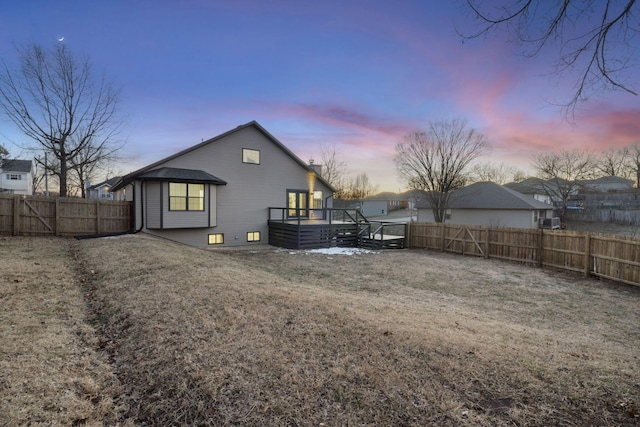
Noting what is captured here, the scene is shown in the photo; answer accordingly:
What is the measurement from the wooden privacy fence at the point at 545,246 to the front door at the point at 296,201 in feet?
21.4

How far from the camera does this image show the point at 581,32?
3.03 metres

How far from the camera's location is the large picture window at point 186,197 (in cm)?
1556

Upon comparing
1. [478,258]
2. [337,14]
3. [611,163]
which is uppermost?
[611,163]

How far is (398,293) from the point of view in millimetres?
8359

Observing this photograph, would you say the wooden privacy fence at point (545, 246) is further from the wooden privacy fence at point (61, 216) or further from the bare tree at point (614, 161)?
the bare tree at point (614, 161)

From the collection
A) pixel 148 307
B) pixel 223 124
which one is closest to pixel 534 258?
pixel 148 307

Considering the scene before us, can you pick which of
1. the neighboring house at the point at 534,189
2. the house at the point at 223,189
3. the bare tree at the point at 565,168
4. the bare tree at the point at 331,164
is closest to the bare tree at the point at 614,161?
the bare tree at the point at 565,168

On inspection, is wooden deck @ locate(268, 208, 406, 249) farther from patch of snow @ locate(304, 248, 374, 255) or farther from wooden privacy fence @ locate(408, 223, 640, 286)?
wooden privacy fence @ locate(408, 223, 640, 286)

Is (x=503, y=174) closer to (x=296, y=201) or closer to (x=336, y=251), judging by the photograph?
(x=296, y=201)

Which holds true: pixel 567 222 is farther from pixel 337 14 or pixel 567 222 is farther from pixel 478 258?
pixel 337 14

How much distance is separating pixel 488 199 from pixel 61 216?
96.9 feet

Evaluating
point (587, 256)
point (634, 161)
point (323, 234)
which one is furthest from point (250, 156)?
point (634, 161)

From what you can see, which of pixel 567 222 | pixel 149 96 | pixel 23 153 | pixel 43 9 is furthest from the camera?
pixel 567 222

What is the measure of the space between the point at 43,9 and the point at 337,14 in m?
11.6
